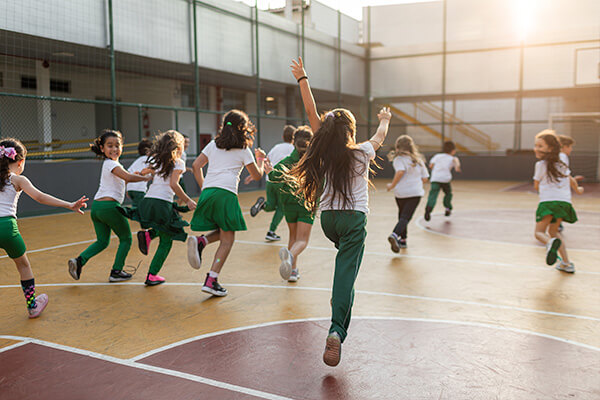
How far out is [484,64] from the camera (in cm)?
2006

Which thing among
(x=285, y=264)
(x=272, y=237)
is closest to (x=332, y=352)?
(x=285, y=264)

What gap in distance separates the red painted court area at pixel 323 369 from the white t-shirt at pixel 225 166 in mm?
1349

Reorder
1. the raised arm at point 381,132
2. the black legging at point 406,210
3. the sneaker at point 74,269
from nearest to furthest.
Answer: the raised arm at point 381,132
the sneaker at point 74,269
the black legging at point 406,210

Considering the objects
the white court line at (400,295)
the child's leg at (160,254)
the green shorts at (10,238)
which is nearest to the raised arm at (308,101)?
the white court line at (400,295)

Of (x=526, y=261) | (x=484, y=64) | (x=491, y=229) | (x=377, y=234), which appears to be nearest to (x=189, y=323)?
(x=526, y=261)

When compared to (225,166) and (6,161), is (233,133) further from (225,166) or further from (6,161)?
(6,161)

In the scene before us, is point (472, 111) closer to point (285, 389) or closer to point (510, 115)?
point (510, 115)

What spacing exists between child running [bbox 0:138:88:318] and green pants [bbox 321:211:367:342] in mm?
1922

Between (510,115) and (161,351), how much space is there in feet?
73.7

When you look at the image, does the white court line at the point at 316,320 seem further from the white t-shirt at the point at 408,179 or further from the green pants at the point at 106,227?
the white t-shirt at the point at 408,179

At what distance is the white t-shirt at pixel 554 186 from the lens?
5484 millimetres

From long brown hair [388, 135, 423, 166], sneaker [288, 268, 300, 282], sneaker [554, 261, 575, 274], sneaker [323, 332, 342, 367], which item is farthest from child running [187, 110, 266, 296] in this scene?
sneaker [554, 261, 575, 274]

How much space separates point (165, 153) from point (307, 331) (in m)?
2.22

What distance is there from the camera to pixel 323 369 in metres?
3.04
